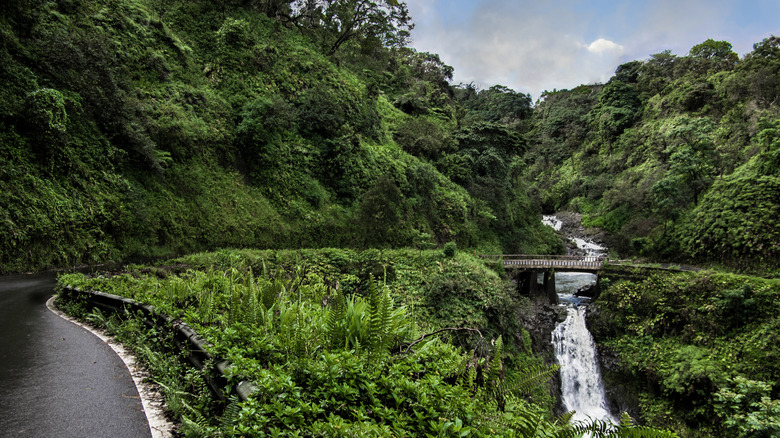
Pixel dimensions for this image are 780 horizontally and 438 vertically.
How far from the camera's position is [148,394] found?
362 cm

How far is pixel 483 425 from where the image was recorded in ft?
7.61

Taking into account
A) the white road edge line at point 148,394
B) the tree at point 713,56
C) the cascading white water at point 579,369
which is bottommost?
the cascading white water at point 579,369

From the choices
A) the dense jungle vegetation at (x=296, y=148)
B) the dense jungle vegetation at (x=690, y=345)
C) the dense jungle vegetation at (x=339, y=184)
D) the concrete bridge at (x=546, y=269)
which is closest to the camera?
the dense jungle vegetation at (x=339, y=184)

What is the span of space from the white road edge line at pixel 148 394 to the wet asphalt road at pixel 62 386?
0.18ft

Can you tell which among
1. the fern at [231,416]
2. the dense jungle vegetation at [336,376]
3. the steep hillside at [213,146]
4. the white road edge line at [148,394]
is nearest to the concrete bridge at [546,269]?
the steep hillside at [213,146]

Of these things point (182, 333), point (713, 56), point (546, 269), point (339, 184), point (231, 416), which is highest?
point (713, 56)

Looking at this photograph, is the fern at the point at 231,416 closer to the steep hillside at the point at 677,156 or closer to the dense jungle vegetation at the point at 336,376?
the dense jungle vegetation at the point at 336,376

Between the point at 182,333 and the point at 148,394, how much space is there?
672 millimetres

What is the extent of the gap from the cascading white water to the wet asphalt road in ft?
55.3

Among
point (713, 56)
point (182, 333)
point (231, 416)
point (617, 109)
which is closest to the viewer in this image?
point (231, 416)

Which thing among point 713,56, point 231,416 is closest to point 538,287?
point 231,416

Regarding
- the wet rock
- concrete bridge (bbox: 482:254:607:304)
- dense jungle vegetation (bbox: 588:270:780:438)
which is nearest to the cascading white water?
dense jungle vegetation (bbox: 588:270:780:438)

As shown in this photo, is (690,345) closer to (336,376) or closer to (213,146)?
(336,376)

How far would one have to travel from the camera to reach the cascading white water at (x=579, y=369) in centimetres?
1602
